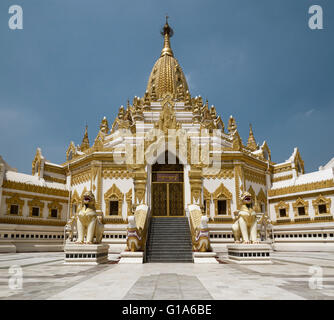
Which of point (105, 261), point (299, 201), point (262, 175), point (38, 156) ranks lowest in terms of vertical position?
point (105, 261)

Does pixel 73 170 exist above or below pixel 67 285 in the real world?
above

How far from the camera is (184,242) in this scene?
1332cm

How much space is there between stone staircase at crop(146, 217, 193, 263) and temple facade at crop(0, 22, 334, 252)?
53.9 inches

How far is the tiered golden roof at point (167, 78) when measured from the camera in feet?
99.8

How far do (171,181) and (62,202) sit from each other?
9942mm

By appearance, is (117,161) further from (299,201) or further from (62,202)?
(299,201)

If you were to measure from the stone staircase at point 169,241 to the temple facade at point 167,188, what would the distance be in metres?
1.37

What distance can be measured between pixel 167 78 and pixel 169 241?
22115mm

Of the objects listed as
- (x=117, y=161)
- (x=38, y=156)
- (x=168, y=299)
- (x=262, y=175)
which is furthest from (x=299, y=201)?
(x=38, y=156)

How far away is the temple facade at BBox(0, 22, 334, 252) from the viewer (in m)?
18.0

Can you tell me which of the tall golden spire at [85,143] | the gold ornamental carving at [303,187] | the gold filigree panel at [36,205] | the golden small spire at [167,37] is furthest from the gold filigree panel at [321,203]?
the golden small spire at [167,37]

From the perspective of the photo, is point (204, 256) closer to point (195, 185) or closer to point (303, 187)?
point (195, 185)

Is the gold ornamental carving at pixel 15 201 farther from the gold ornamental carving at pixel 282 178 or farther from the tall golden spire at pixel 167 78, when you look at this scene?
the gold ornamental carving at pixel 282 178
